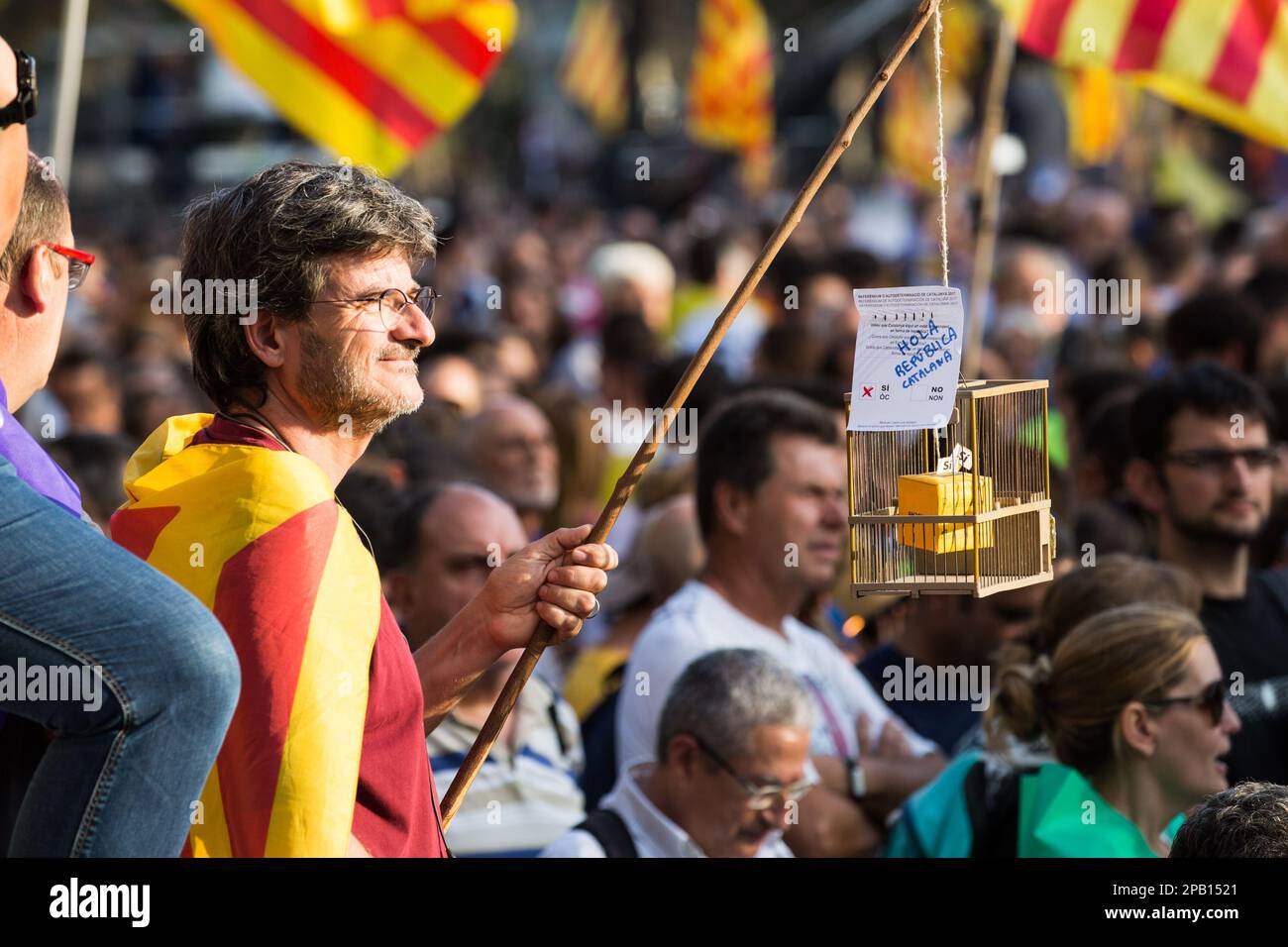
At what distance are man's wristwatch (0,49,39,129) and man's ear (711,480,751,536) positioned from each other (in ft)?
9.93

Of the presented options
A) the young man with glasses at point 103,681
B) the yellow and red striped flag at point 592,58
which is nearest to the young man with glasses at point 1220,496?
the young man with glasses at point 103,681

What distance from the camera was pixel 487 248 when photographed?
756 inches

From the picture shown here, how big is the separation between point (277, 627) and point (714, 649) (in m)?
2.22

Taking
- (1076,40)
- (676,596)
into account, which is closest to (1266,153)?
(1076,40)

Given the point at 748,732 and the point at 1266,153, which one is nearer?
the point at 748,732

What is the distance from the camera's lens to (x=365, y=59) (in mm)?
8094

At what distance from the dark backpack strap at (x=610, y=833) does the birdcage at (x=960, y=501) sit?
1.12 m

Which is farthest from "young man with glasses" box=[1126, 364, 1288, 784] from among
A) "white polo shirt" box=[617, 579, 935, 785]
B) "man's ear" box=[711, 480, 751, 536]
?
"man's ear" box=[711, 480, 751, 536]

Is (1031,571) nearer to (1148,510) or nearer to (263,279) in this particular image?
(263,279)

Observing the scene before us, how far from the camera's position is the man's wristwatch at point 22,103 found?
2.18 meters

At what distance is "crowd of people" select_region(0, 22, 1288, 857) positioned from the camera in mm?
2271

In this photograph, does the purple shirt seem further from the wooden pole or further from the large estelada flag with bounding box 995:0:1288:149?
the wooden pole

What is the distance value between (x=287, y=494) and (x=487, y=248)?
669 inches

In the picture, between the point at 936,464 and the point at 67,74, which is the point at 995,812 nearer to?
the point at 936,464
